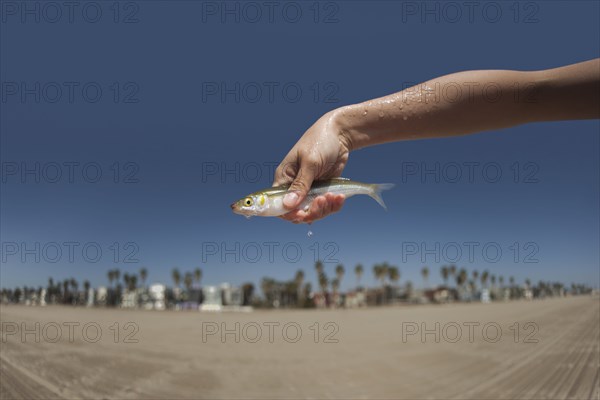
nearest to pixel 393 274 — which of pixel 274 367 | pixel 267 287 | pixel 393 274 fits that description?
pixel 393 274

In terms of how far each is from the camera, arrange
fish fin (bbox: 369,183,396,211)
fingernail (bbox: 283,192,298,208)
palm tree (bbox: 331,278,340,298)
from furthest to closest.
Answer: palm tree (bbox: 331,278,340,298) → fish fin (bbox: 369,183,396,211) → fingernail (bbox: 283,192,298,208)

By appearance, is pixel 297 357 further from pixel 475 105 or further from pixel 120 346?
pixel 475 105

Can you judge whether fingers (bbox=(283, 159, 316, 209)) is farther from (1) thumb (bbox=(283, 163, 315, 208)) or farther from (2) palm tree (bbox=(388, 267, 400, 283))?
(2) palm tree (bbox=(388, 267, 400, 283))

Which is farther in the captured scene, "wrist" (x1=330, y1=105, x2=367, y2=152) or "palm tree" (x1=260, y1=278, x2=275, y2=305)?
"palm tree" (x1=260, y1=278, x2=275, y2=305)

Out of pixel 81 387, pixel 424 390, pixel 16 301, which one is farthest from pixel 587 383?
pixel 16 301

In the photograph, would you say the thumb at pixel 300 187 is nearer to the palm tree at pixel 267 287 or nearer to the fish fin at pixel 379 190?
the fish fin at pixel 379 190

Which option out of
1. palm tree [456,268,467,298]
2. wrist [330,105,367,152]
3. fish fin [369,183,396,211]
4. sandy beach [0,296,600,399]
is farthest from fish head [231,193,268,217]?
palm tree [456,268,467,298]

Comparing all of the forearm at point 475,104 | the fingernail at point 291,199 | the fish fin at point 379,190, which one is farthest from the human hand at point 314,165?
the fish fin at point 379,190
